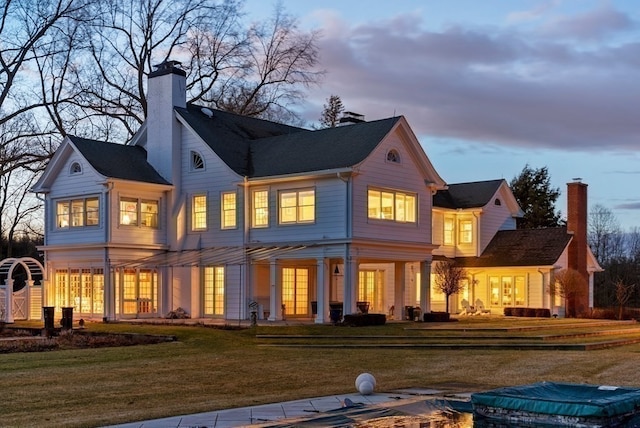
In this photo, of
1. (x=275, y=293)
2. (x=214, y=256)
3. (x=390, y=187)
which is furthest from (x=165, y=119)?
(x=390, y=187)

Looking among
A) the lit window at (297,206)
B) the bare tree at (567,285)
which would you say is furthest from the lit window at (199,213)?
the bare tree at (567,285)

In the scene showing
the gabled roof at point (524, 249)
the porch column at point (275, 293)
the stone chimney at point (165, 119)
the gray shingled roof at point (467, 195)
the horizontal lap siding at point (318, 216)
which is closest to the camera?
the horizontal lap siding at point (318, 216)

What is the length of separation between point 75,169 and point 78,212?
5.56 ft

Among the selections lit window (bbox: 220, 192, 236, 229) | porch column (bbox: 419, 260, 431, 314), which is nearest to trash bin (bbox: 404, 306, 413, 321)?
porch column (bbox: 419, 260, 431, 314)

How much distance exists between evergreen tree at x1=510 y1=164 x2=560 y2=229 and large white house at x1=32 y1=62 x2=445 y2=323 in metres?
25.2

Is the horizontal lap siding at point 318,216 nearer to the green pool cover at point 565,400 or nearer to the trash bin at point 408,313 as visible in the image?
the trash bin at point 408,313

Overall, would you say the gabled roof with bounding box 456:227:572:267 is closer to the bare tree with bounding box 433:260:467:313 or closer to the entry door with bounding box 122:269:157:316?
the bare tree with bounding box 433:260:467:313

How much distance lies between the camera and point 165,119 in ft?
111

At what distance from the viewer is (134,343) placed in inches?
882

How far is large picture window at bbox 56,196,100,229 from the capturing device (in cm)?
3212

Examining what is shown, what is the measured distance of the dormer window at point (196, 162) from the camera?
109 feet

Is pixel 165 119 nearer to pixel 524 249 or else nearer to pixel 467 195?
pixel 467 195

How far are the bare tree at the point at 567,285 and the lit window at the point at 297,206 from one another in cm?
1305

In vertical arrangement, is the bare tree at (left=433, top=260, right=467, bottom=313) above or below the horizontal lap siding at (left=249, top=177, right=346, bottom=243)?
below
